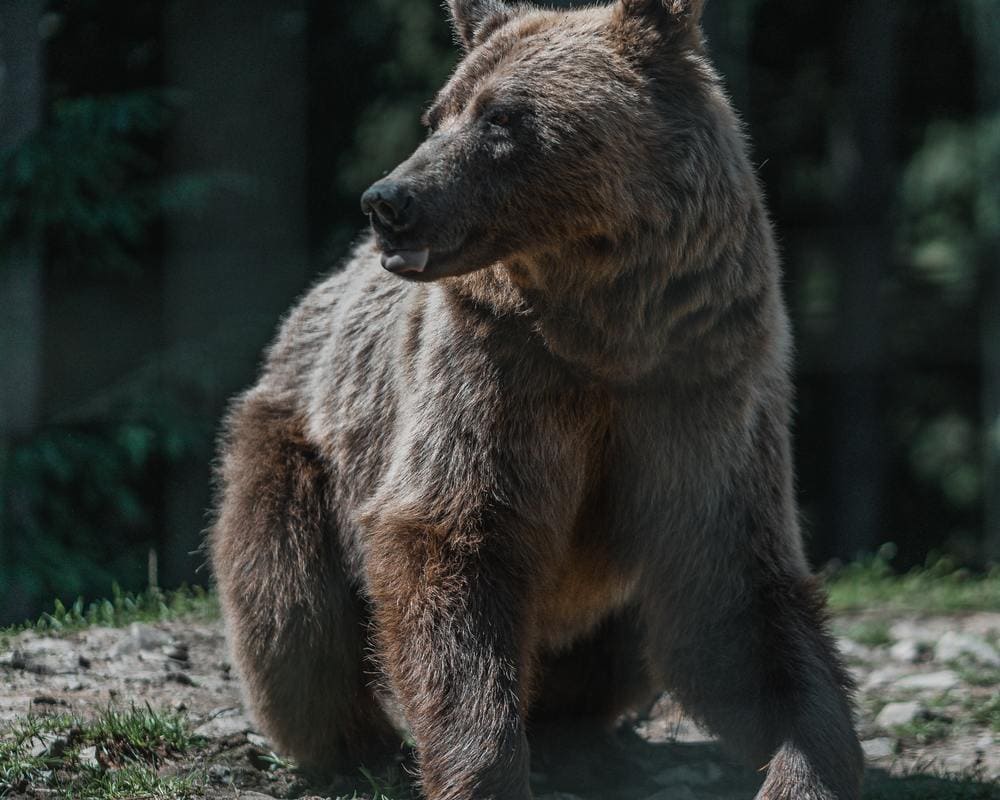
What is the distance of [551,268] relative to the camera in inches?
118

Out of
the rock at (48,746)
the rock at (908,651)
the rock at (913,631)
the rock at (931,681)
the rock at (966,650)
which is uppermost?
the rock at (48,746)

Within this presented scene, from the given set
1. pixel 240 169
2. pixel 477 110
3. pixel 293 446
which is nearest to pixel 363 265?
pixel 293 446

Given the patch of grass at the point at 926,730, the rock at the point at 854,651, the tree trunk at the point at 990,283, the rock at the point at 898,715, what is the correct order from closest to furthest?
the patch of grass at the point at 926,730 → the rock at the point at 898,715 → the rock at the point at 854,651 → the tree trunk at the point at 990,283

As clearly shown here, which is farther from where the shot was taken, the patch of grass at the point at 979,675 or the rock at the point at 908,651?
the rock at the point at 908,651

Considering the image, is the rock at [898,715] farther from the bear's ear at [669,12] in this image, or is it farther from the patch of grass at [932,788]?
the bear's ear at [669,12]

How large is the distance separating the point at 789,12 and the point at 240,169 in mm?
4536

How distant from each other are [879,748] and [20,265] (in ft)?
12.9

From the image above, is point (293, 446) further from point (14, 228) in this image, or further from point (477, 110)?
point (14, 228)

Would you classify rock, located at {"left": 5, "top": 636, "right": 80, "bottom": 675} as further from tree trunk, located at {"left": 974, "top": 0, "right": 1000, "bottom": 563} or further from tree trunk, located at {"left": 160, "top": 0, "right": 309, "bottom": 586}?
tree trunk, located at {"left": 974, "top": 0, "right": 1000, "bottom": 563}

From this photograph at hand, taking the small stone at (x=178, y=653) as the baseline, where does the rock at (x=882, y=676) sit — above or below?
below

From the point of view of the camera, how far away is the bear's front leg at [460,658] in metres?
2.92

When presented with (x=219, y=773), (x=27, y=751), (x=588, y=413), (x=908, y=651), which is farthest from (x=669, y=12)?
(x=908, y=651)

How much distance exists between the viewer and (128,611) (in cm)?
481

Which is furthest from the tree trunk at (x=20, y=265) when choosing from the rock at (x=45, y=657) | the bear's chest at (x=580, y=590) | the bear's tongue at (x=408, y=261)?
the bear's tongue at (x=408, y=261)
